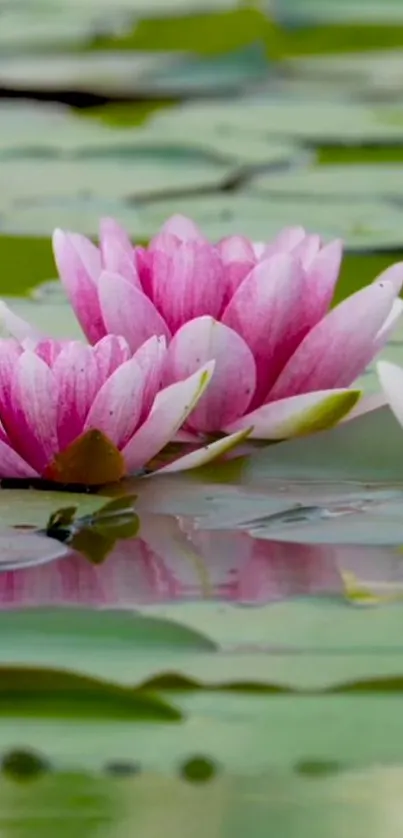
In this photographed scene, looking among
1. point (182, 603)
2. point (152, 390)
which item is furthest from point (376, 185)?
point (182, 603)

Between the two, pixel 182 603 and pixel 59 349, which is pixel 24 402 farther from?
pixel 182 603

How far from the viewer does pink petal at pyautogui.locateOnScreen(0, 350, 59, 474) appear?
1057 millimetres

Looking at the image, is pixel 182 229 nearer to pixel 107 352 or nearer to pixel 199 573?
pixel 107 352

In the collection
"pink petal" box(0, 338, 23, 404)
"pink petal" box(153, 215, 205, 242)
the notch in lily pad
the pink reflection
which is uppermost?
"pink petal" box(153, 215, 205, 242)

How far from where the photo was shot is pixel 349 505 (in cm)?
105

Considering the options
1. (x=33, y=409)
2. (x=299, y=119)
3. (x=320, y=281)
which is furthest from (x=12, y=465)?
(x=299, y=119)

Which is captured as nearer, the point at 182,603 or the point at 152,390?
the point at 182,603

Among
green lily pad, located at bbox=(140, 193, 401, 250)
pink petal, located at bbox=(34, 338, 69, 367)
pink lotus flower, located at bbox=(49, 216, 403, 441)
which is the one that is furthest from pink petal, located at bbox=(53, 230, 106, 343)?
green lily pad, located at bbox=(140, 193, 401, 250)

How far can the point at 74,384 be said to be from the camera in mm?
1062

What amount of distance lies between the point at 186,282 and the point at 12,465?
0.58 ft

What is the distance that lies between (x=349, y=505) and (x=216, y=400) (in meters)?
0.14

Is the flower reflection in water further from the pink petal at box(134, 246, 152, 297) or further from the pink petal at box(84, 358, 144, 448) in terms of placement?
the pink petal at box(134, 246, 152, 297)

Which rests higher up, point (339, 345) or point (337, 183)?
point (339, 345)

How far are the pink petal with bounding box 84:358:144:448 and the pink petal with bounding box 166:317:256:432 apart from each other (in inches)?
2.8
